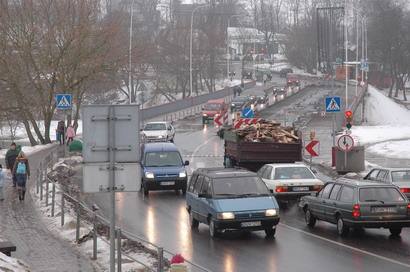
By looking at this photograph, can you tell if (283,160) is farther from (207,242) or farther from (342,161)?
(207,242)

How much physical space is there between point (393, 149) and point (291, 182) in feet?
79.8

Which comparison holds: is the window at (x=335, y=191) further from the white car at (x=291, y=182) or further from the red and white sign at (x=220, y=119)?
the red and white sign at (x=220, y=119)

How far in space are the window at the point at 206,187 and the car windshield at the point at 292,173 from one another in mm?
5434

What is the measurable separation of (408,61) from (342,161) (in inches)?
3920

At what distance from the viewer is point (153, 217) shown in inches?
878

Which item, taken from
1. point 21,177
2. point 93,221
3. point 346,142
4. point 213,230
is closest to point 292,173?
point 213,230

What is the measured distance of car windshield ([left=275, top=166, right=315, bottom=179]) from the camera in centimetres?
2422

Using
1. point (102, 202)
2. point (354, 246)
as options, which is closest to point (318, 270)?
point (354, 246)

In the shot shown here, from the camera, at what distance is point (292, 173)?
24.3 meters

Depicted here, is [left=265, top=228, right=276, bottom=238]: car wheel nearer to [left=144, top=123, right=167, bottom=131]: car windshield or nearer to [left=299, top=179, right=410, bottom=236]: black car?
[left=299, top=179, right=410, bottom=236]: black car

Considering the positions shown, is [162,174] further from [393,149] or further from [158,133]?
[158,133]

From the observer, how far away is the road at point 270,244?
1473 cm

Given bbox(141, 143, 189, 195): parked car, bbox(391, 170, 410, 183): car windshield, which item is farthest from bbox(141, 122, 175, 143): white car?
bbox(391, 170, 410, 183): car windshield

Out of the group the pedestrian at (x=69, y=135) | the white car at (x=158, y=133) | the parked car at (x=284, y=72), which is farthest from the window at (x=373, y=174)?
the parked car at (x=284, y=72)
